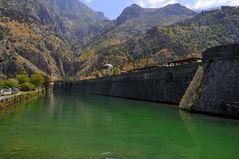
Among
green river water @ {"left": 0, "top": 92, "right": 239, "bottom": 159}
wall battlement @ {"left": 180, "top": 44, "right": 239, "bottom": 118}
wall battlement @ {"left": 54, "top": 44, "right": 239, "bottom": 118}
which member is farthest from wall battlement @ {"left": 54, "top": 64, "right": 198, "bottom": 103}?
green river water @ {"left": 0, "top": 92, "right": 239, "bottom": 159}

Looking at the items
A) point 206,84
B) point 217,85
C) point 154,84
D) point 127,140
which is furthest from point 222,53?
point 154,84

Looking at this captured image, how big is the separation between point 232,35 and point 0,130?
183 m

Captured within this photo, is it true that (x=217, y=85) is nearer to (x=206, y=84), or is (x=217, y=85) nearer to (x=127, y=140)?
(x=206, y=84)

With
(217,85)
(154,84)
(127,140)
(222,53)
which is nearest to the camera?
(127,140)

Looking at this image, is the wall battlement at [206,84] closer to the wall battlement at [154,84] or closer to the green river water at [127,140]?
the wall battlement at [154,84]

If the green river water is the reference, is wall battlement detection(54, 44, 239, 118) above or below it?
above

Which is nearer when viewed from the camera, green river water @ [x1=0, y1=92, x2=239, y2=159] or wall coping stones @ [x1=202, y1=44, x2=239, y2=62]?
green river water @ [x1=0, y1=92, x2=239, y2=159]

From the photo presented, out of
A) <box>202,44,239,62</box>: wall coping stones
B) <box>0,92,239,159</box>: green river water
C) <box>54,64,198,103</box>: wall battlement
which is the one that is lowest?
<box>0,92,239,159</box>: green river water

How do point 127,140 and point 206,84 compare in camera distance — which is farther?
point 206,84

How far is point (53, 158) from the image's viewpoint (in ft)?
61.9

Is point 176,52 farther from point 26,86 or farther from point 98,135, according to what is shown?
point 98,135

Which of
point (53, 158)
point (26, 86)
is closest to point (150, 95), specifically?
point (53, 158)

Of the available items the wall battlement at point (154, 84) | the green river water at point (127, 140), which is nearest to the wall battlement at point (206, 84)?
the wall battlement at point (154, 84)

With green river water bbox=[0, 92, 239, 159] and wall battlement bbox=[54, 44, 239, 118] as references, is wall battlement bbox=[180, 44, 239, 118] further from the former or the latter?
green river water bbox=[0, 92, 239, 159]
